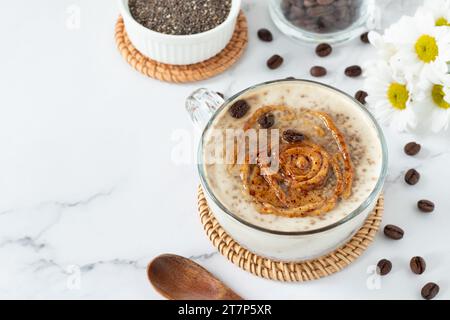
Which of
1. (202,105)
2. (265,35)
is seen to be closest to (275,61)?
(265,35)

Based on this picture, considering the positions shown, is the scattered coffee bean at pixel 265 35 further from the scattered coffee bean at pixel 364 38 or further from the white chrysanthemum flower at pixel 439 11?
the white chrysanthemum flower at pixel 439 11

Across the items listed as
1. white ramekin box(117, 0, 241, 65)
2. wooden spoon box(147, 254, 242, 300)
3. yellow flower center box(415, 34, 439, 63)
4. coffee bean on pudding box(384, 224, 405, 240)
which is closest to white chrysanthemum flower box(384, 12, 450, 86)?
yellow flower center box(415, 34, 439, 63)

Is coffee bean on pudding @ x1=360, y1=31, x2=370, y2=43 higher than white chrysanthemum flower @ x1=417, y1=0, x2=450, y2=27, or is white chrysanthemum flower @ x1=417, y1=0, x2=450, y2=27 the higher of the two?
white chrysanthemum flower @ x1=417, y1=0, x2=450, y2=27

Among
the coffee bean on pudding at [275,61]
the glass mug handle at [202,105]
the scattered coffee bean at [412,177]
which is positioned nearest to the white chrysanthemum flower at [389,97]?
the scattered coffee bean at [412,177]

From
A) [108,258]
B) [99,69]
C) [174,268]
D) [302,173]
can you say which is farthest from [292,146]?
[99,69]

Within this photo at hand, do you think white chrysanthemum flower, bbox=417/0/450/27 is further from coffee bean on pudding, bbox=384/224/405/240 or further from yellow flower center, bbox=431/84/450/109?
coffee bean on pudding, bbox=384/224/405/240

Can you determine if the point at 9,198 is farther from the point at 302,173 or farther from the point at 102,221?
the point at 302,173

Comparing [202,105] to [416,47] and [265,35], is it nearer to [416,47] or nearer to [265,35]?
→ [265,35]
